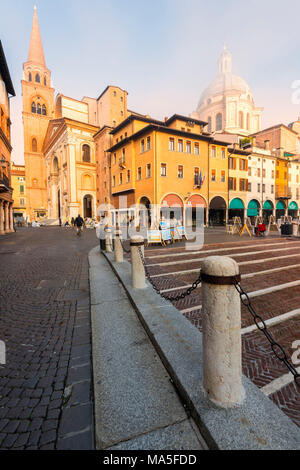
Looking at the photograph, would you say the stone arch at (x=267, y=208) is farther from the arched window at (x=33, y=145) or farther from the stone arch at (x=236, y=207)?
the arched window at (x=33, y=145)

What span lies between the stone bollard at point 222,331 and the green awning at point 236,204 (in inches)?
1194

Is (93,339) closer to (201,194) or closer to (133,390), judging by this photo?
(133,390)

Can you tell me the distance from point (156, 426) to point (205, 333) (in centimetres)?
78

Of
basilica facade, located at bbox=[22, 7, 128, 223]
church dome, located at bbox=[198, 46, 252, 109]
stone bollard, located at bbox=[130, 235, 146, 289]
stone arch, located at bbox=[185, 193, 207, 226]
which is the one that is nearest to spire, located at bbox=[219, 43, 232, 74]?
church dome, located at bbox=[198, 46, 252, 109]

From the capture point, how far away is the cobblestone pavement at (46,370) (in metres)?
1.68

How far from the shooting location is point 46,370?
240 centimetres

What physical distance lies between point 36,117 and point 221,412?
213 ft

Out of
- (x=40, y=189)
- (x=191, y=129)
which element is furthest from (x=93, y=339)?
(x=40, y=189)

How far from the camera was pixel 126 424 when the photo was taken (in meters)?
1.69

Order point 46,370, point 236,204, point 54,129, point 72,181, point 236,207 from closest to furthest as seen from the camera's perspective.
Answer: point 46,370
point 236,207
point 236,204
point 72,181
point 54,129

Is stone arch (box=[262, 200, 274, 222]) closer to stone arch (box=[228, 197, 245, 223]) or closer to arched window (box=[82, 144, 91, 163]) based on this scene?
stone arch (box=[228, 197, 245, 223])

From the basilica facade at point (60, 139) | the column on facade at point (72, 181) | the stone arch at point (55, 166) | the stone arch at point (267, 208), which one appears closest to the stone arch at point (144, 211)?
the basilica facade at point (60, 139)

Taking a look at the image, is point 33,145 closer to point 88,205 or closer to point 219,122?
point 88,205

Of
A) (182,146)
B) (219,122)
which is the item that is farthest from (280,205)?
(219,122)
